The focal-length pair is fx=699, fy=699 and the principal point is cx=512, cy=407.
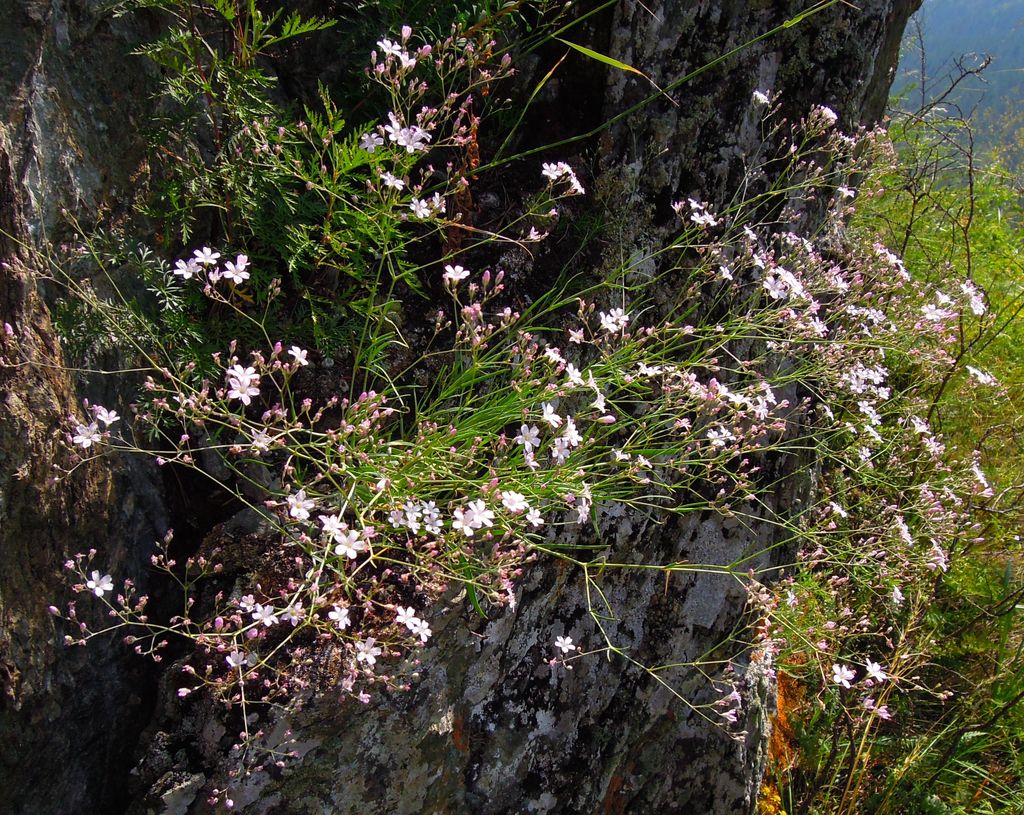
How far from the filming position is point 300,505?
1919 mm

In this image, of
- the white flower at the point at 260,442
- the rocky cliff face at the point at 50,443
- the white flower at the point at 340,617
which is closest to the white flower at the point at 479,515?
the white flower at the point at 340,617

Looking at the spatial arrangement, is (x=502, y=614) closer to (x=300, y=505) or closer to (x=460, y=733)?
(x=460, y=733)

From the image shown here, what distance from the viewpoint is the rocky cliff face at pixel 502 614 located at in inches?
78.7

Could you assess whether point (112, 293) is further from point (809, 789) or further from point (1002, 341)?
point (1002, 341)

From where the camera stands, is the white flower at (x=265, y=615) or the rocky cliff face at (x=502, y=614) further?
the rocky cliff face at (x=502, y=614)

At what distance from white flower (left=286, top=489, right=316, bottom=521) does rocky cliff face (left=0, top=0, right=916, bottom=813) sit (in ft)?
2.24

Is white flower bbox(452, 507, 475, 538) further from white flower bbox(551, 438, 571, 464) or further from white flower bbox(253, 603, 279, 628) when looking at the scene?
white flower bbox(253, 603, 279, 628)

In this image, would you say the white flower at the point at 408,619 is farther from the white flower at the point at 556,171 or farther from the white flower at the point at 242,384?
the white flower at the point at 556,171

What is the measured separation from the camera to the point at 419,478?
2.17 metres

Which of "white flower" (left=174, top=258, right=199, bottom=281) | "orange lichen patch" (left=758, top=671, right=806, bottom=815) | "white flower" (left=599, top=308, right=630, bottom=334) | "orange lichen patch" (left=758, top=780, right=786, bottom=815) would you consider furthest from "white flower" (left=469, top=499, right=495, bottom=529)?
"orange lichen patch" (left=758, top=780, right=786, bottom=815)

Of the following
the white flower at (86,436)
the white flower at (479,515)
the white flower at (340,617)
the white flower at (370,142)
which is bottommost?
the white flower at (340,617)

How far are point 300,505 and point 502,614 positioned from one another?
956 millimetres

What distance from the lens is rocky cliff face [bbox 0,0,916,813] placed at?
6.56 ft

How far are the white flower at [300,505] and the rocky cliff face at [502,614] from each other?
0.68m
